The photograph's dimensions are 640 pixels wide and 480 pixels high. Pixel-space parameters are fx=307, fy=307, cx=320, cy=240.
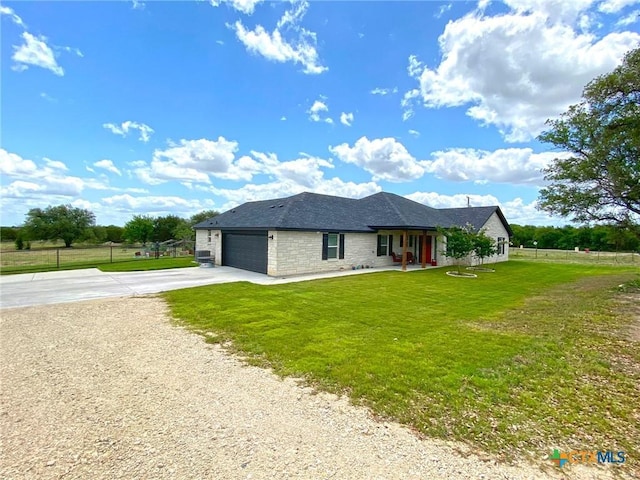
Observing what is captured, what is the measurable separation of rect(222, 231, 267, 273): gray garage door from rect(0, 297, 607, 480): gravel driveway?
10.2 meters

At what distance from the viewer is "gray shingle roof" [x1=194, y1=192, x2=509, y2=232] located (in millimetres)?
15727

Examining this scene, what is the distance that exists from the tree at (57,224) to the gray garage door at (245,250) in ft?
127

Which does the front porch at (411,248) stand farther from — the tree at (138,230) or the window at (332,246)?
the tree at (138,230)

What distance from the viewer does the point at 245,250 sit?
17.0 m

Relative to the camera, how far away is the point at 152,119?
57.1ft

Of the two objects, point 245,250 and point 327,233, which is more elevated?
point 327,233

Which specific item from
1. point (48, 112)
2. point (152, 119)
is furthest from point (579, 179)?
point (48, 112)

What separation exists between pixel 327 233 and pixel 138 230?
25.2 meters

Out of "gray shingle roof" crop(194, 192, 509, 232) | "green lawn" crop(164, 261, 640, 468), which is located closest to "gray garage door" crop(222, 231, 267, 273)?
"gray shingle roof" crop(194, 192, 509, 232)

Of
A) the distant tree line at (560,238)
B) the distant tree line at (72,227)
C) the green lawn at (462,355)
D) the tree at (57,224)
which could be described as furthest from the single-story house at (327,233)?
the tree at (57,224)

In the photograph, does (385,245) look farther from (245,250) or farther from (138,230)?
(138,230)

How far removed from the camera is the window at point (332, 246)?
53.1 feet

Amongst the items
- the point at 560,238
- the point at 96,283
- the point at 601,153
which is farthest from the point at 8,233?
the point at 560,238

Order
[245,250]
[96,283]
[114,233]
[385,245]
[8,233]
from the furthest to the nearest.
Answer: [114,233] → [8,233] → [385,245] → [245,250] → [96,283]
